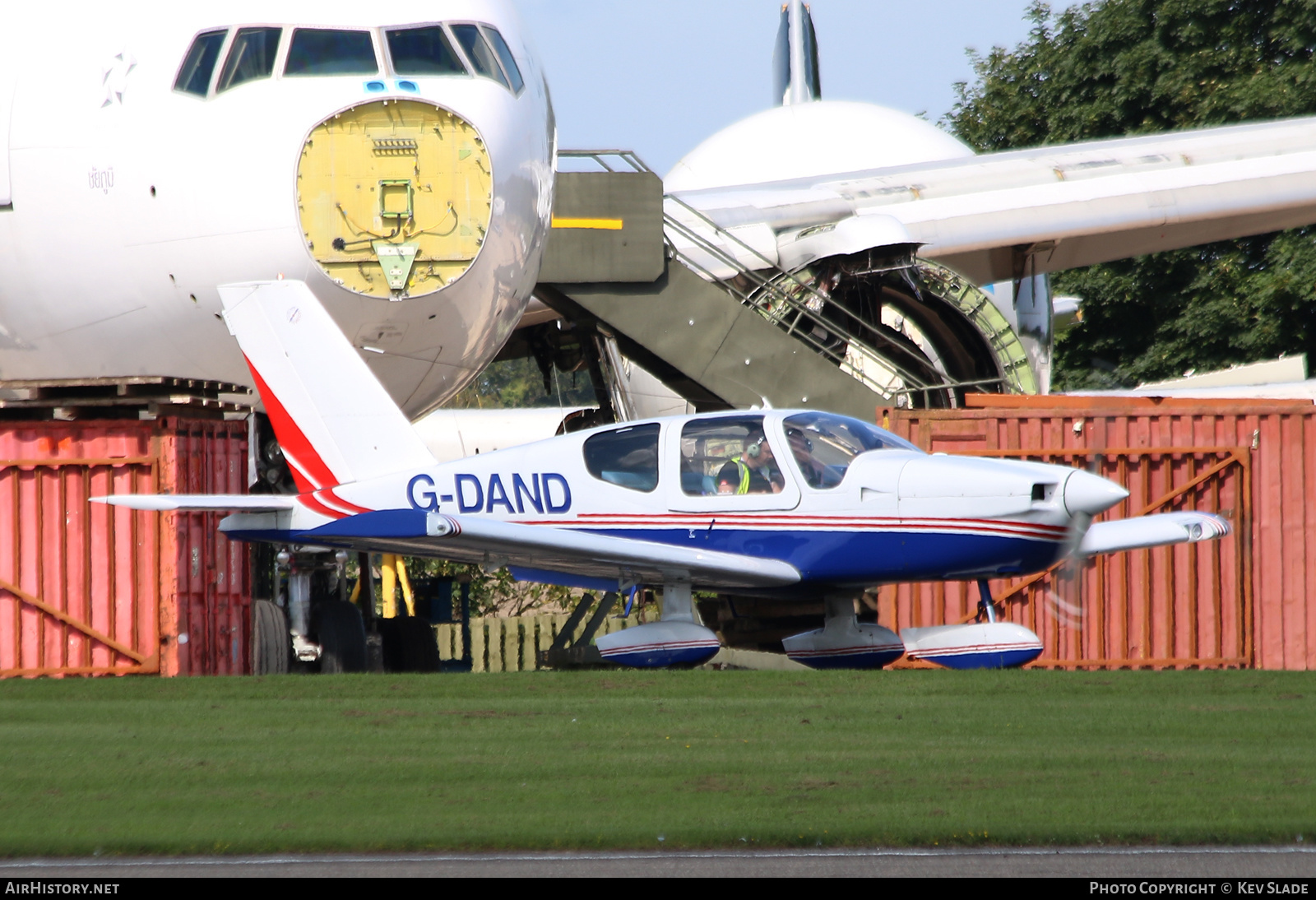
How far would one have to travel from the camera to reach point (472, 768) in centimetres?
803

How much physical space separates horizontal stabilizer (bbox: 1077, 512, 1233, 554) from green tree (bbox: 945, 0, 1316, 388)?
2457 cm

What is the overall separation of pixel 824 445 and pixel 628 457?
1.53m

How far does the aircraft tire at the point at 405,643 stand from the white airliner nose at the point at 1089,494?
268 inches

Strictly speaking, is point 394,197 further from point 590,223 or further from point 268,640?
point 590,223

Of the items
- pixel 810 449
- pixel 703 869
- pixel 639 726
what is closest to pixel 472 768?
pixel 639 726

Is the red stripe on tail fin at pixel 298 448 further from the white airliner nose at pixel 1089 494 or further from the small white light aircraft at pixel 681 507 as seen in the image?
the white airliner nose at pixel 1089 494

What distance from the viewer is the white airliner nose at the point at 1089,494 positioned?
12.0m

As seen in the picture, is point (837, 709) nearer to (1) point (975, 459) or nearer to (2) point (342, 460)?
(1) point (975, 459)

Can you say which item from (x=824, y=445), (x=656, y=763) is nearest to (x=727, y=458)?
(x=824, y=445)

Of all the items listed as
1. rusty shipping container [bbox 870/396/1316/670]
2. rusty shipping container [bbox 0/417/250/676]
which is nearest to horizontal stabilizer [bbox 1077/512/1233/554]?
rusty shipping container [bbox 870/396/1316/670]

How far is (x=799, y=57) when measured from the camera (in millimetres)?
40594

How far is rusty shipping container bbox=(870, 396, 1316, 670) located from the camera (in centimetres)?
1459

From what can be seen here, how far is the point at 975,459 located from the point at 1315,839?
6.74m

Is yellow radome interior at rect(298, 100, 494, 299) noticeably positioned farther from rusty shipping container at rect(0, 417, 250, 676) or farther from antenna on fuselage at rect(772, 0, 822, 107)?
antenna on fuselage at rect(772, 0, 822, 107)
